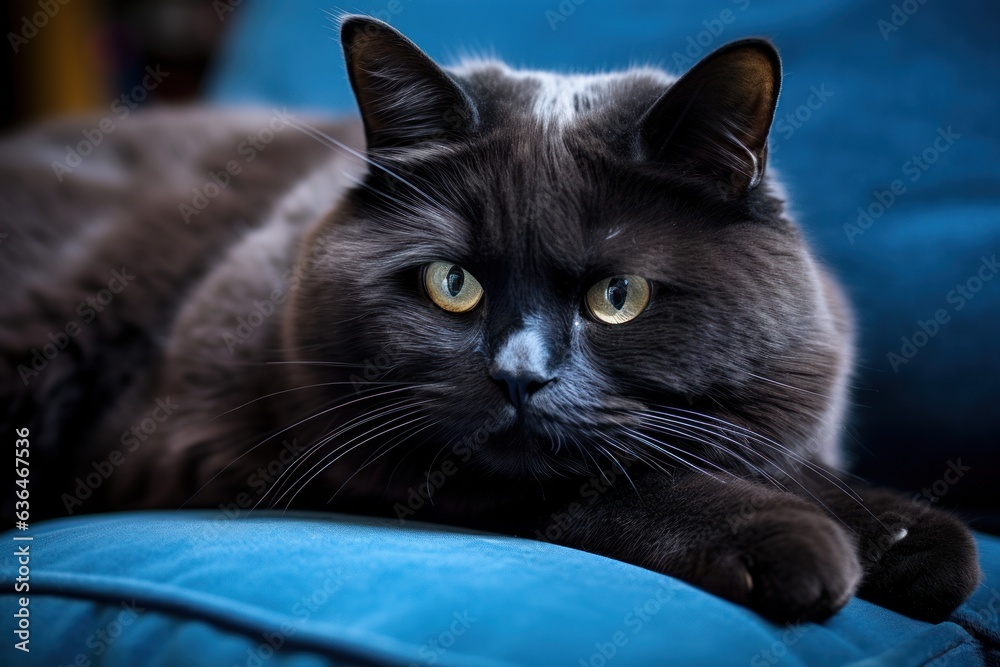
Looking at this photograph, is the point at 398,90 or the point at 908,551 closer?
the point at 908,551

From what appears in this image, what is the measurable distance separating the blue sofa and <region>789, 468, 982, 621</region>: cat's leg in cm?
4

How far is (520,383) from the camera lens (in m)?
0.88

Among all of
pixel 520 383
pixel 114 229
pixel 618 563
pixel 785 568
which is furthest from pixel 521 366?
pixel 114 229

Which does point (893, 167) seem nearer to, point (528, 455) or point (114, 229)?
point (528, 455)

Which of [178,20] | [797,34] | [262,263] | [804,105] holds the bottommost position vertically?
[262,263]

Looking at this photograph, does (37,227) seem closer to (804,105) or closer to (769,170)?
(769,170)

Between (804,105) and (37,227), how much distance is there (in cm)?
161

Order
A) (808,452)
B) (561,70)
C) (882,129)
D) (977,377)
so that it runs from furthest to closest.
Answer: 1. (561,70)
2. (882,129)
3. (977,377)
4. (808,452)

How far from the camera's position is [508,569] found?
76cm

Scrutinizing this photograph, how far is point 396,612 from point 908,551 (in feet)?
2.13

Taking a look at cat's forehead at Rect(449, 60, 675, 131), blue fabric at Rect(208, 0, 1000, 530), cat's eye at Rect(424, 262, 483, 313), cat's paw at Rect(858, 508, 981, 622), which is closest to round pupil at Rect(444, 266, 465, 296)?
cat's eye at Rect(424, 262, 483, 313)

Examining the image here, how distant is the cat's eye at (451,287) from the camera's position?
100 cm

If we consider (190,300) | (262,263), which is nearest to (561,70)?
(262,263)

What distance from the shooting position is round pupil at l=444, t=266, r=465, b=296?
1.00 meters
